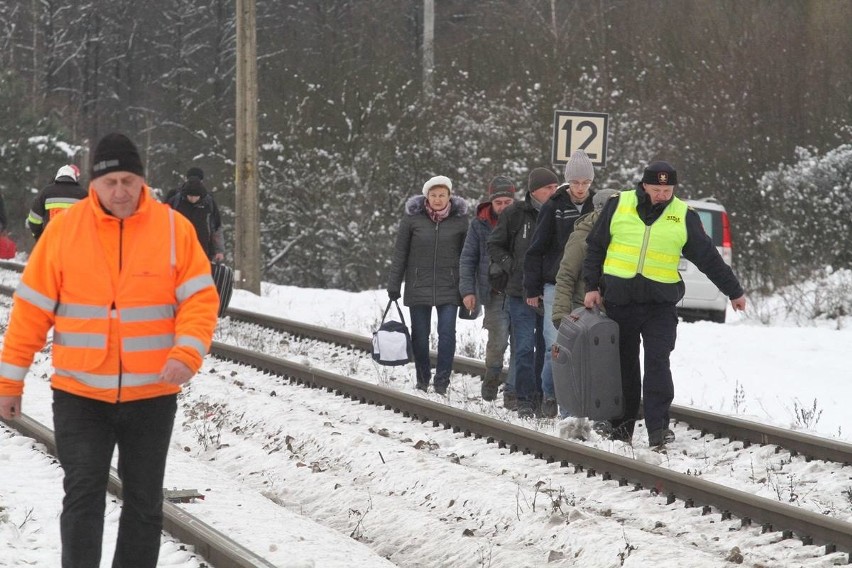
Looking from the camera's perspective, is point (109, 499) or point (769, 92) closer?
point (109, 499)

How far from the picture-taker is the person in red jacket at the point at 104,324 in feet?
15.6

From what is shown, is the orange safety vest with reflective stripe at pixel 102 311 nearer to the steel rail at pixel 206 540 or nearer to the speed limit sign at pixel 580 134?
the steel rail at pixel 206 540

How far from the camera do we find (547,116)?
1032 inches

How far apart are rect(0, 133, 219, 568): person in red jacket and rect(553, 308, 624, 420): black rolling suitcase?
4258mm

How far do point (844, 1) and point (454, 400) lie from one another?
767 inches

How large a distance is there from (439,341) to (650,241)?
3094 millimetres

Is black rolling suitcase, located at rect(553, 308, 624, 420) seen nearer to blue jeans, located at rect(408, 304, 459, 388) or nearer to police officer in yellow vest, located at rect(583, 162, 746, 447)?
police officer in yellow vest, located at rect(583, 162, 746, 447)

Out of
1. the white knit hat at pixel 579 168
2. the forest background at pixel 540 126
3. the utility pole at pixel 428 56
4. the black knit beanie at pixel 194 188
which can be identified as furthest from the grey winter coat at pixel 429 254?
the utility pole at pixel 428 56

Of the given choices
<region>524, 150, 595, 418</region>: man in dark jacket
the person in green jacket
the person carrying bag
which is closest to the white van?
the person carrying bag

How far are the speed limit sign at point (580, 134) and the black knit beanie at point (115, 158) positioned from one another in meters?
8.56

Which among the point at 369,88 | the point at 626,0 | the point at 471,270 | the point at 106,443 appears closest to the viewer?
the point at 106,443

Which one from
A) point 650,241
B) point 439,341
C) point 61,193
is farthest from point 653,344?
point 61,193

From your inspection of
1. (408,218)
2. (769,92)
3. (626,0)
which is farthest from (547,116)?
(408,218)

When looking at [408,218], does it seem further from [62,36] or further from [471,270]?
[62,36]
